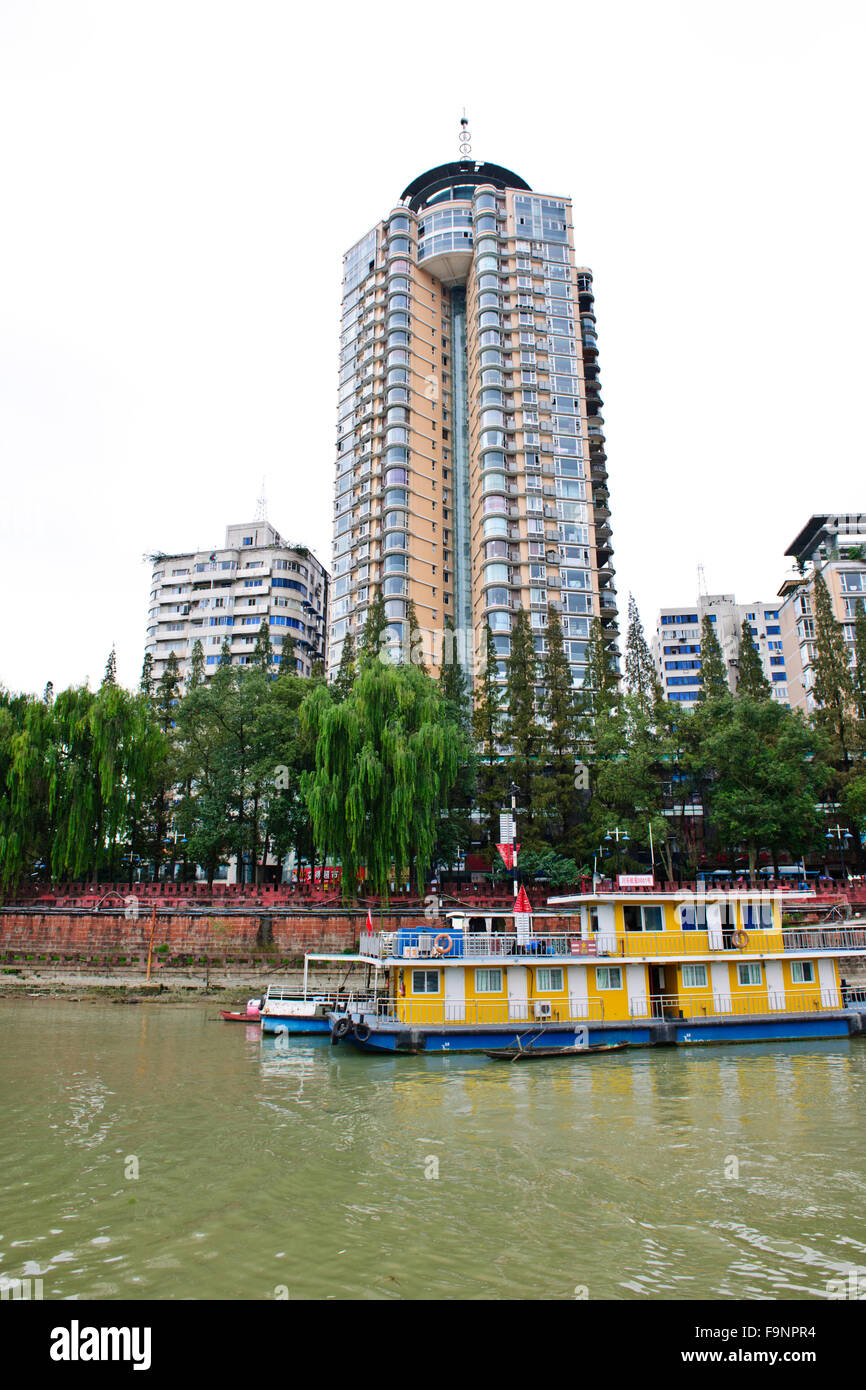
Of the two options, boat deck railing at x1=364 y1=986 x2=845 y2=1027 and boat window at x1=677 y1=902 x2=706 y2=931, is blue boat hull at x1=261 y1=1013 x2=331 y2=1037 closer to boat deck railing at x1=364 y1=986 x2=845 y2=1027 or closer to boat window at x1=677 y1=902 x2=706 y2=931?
boat deck railing at x1=364 y1=986 x2=845 y2=1027

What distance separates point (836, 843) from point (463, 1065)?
40.0m

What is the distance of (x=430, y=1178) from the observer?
1237 cm

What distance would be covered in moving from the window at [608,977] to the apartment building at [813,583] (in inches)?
1979

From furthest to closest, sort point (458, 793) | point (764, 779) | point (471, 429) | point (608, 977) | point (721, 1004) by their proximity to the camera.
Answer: point (471, 429) → point (458, 793) → point (764, 779) → point (721, 1004) → point (608, 977)

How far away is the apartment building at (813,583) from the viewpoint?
70125mm

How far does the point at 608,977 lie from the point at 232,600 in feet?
226

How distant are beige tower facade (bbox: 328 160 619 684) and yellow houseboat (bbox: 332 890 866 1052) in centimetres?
3892

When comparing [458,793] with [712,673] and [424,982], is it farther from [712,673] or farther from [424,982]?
[424,982]

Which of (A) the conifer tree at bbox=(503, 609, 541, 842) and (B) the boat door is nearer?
(B) the boat door

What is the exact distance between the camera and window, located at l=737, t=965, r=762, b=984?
83.4ft

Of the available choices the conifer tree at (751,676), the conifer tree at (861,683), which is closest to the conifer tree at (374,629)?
the conifer tree at (751,676)

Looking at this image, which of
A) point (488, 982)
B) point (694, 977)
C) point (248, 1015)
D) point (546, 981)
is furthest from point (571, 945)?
point (248, 1015)

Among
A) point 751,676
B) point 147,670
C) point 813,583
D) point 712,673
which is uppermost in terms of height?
point 813,583

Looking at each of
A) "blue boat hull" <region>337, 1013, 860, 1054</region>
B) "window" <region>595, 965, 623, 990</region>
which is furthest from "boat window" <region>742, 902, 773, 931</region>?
"window" <region>595, 965, 623, 990</region>
